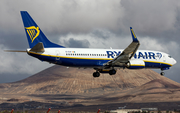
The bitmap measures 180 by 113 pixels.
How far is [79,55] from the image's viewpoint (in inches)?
2105

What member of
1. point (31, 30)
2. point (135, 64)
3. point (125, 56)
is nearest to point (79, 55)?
point (125, 56)

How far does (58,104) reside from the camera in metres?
191

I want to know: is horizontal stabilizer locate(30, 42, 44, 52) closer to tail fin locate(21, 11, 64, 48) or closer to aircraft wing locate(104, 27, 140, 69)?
tail fin locate(21, 11, 64, 48)

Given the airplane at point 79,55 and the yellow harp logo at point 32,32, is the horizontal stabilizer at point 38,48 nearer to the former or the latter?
the airplane at point 79,55

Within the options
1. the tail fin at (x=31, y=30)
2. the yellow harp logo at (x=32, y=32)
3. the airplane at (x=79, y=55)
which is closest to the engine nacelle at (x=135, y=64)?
the airplane at (x=79, y=55)

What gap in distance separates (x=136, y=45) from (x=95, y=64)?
31.9ft

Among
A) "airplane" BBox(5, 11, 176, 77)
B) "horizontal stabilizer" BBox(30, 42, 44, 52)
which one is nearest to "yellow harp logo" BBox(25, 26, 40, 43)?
"airplane" BBox(5, 11, 176, 77)

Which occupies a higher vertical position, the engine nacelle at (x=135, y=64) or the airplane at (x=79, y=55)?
the airplane at (x=79, y=55)

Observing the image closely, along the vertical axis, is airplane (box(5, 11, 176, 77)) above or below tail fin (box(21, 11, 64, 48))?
below

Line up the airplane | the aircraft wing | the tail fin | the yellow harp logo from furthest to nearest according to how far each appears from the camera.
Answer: the yellow harp logo
the tail fin
the airplane
the aircraft wing

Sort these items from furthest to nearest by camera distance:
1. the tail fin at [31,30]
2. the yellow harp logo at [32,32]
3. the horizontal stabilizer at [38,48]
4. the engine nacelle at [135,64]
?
the engine nacelle at [135,64]
the yellow harp logo at [32,32]
the tail fin at [31,30]
the horizontal stabilizer at [38,48]

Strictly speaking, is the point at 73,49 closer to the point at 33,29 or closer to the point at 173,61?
the point at 33,29

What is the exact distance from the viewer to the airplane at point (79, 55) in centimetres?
5097

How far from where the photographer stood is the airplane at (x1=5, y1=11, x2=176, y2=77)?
51.0 m
